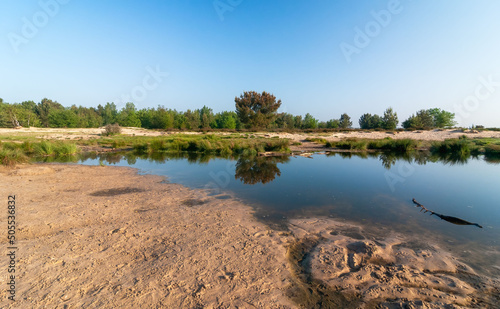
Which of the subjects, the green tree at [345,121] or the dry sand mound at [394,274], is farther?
the green tree at [345,121]

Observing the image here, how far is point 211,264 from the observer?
161 inches

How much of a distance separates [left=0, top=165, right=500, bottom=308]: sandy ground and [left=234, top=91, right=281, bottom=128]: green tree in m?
52.3

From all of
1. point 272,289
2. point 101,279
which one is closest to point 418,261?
point 272,289

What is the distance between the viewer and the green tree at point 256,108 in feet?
190

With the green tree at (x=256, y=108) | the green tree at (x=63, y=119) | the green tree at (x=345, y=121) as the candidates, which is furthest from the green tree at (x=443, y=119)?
the green tree at (x=63, y=119)

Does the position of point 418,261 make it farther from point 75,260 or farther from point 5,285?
point 5,285

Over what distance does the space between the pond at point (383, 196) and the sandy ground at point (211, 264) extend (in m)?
0.81

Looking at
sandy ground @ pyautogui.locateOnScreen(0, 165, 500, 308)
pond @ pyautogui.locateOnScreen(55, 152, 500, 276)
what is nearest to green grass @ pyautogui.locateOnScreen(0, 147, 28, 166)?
pond @ pyautogui.locateOnScreen(55, 152, 500, 276)

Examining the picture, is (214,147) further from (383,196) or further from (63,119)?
(63,119)

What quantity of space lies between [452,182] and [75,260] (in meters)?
15.2

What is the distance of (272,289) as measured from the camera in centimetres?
354

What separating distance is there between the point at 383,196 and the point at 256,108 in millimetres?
54014

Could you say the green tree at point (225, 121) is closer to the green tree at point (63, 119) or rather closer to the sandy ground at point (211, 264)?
the green tree at point (63, 119)

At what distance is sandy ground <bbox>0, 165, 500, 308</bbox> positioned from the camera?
3281mm
